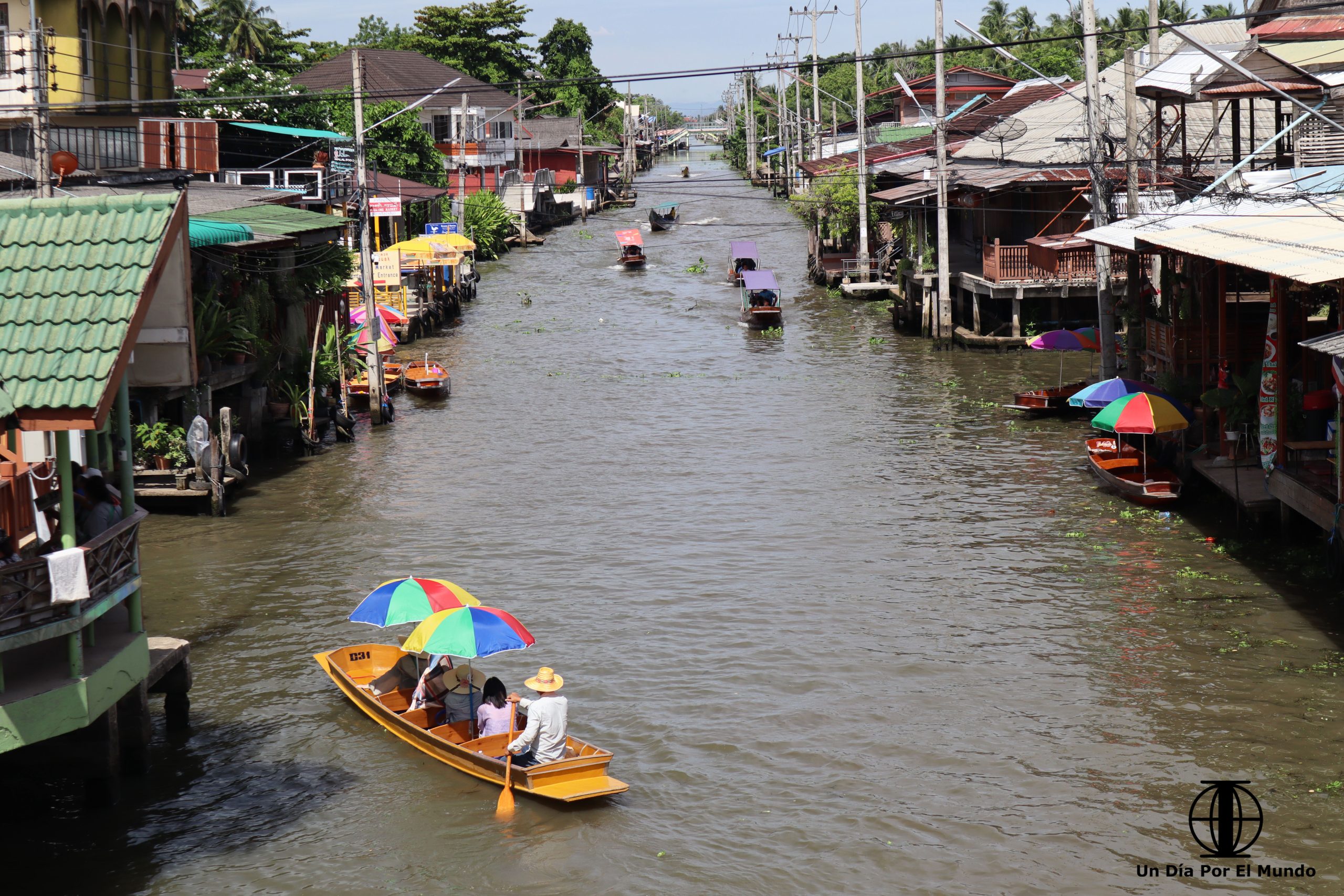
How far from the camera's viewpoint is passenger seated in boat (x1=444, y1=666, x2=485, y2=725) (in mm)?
14617

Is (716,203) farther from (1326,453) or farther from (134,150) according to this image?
(1326,453)

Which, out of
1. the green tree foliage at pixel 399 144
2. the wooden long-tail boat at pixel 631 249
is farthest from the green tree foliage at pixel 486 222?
the wooden long-tail boat at pixel 631 249

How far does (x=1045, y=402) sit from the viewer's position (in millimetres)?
31797

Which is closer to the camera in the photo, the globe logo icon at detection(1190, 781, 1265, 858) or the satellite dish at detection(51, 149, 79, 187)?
the globe logo icon at detection(1190, 781, 1265, 858)

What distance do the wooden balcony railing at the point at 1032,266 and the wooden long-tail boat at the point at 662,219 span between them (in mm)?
50185

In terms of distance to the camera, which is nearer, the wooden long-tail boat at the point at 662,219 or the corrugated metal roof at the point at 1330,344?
the corrugated metal roof at the point at 1330,344

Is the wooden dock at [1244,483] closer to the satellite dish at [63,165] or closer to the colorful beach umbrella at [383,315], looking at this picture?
the satellite dish at [63,165]

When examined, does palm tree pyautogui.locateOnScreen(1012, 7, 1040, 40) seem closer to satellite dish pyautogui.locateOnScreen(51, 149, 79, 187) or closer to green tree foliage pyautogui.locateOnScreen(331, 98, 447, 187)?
green tree foliage pyautogui.locateOnScreen(331, 98, 447, 187)

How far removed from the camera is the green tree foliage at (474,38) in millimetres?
105000

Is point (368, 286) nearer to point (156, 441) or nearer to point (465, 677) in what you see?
point (156, 441)

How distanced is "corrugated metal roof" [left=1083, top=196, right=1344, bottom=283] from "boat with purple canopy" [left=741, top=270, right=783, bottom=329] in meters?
20.9

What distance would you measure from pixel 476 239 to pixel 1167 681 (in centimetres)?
5835

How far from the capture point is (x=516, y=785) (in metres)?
13.1

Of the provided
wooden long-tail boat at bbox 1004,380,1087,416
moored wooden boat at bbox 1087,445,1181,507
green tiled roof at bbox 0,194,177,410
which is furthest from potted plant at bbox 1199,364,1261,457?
green tiled roof at bbox 0,194,177,410
